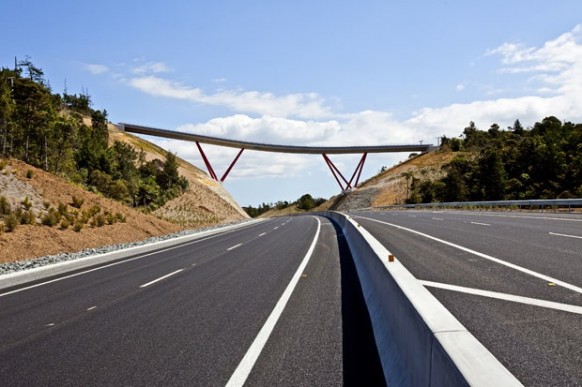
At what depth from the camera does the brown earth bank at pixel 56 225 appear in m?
22.5

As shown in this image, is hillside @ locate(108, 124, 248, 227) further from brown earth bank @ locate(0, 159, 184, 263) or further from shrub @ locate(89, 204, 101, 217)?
shrub @ locate(89, 204, 101, 217)

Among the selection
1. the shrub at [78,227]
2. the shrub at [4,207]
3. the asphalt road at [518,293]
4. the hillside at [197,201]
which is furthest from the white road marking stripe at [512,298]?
the hillside at [197,201]

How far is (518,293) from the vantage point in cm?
691

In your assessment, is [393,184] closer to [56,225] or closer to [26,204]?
[56,225]

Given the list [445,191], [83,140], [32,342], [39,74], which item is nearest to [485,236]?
[32,342]

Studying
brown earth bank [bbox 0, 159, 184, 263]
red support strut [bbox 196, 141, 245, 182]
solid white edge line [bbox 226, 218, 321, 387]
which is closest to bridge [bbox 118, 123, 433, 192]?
red support strut [bbox 196, 141, 245, 182]

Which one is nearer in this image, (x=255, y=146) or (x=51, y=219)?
(x=51, y=219)

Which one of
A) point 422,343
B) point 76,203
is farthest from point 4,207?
point 422,343

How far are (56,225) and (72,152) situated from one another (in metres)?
32.5

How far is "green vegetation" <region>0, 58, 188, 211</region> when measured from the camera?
138ft

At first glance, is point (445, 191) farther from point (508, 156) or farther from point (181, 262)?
point (181, 262)

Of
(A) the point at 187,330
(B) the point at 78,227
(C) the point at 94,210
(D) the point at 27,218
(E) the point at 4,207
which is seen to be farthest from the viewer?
(C) the point at 94,210

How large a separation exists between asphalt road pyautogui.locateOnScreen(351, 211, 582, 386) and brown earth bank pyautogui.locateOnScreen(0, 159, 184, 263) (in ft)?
56.0

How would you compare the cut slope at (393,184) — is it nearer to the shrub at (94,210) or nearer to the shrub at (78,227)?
the shrub at (94,210)
